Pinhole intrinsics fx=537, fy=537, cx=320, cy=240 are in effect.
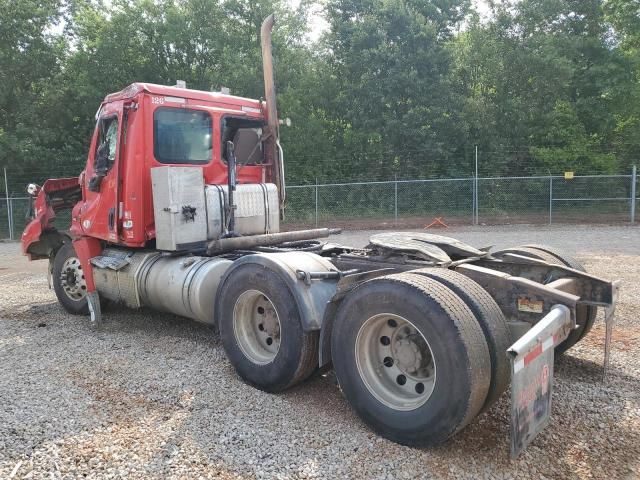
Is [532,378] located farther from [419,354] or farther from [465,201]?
[465,201]

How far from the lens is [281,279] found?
166 inches

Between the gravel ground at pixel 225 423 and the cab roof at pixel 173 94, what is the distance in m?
2.72

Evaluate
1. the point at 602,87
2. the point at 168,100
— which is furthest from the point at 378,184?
the point at 168,100

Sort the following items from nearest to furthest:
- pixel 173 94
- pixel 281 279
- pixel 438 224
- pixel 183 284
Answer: pixel 281 279 < pixel 183 284 < pixel 173 94 < pixel 438 224

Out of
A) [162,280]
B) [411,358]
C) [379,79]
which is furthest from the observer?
[379,79]

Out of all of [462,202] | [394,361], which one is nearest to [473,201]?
[462,202]

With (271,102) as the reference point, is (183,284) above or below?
below

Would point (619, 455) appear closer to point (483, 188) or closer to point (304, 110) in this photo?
point (483, 188)

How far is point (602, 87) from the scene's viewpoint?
74.3 feet

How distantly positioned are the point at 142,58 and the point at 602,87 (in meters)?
20.4

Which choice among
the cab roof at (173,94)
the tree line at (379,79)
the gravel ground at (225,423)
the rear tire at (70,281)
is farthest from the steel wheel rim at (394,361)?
the tree line at (379,79)

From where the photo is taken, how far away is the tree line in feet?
73.6

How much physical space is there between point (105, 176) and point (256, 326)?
9.65 feet

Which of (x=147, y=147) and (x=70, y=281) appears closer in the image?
(x=147, y=147)
